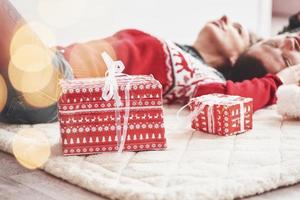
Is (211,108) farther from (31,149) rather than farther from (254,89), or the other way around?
(31,149)

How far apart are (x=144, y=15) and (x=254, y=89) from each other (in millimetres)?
818

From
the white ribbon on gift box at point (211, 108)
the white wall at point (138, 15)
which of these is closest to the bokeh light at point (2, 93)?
the white ribbon on gift box at point (211, 108)

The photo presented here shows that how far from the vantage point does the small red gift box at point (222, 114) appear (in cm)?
140

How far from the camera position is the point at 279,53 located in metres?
1.88

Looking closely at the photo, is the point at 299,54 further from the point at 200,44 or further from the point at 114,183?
the point at 114,183

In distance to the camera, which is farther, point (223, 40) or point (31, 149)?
point (223, 40)

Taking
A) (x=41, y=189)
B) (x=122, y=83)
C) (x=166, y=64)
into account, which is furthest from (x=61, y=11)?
(x=41, y=189)

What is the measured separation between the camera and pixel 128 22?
231 cm

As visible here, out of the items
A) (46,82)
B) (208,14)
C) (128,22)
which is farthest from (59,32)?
(208,14)

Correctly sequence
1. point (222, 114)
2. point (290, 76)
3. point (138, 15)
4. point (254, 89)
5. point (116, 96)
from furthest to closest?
point (138, 15) → point (290, 76) → point (254, 89) → point (222, 114) → point (116, 96)

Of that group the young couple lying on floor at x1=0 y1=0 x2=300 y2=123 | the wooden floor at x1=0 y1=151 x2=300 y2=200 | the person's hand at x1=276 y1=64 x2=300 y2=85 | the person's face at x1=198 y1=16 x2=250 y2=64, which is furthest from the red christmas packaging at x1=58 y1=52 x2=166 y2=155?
the person's face at x1=198 y1=16 x2=250 y2=64

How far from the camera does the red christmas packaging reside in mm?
1239

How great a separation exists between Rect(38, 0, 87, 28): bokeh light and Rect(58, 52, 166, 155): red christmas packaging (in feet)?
2.67

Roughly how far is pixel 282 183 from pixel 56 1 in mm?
1221
